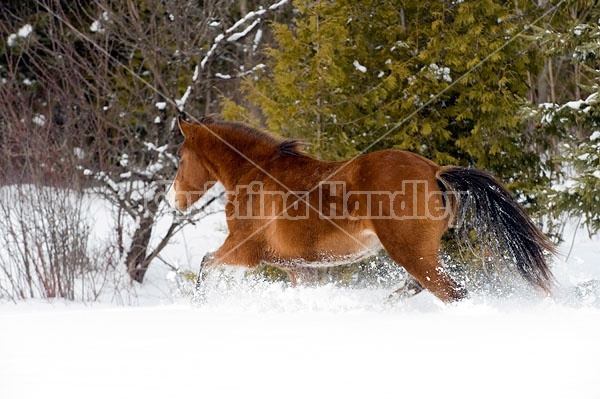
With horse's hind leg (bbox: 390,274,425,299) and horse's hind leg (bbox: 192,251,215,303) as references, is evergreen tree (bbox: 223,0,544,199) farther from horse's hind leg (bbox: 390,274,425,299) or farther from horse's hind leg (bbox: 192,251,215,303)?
horse's hind leg (bbox: 390,274,425,299)

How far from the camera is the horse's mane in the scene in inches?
238

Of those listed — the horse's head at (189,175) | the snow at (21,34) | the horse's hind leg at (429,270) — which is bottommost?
the horse's hind leg at (429,270)

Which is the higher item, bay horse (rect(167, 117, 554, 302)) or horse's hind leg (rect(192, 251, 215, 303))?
bay horse (rect(167, 117, 554, 302))

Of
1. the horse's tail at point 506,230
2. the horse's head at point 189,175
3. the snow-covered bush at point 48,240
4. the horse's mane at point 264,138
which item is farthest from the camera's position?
the snow-covered bush at point 48,240

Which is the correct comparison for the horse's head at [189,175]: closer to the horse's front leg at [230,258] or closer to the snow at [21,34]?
the horse's front leg at [230,258]

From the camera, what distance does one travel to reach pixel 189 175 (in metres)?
6.58

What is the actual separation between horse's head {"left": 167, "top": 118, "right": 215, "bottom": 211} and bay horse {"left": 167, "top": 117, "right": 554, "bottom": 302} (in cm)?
51

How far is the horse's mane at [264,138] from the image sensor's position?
19.9ft

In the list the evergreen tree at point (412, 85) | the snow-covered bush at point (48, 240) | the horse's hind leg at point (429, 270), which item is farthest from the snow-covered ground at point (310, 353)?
the snow-covered bush at point (48, 240)

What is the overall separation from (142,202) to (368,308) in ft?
23.0

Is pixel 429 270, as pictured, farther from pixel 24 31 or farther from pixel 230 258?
pixel 24 31

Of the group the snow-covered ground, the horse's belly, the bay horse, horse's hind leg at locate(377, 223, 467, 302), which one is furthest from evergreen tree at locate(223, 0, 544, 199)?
the snow-covered ground

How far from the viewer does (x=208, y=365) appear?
354 cm

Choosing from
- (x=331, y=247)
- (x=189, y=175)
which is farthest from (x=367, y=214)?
(x=189, y=175)
